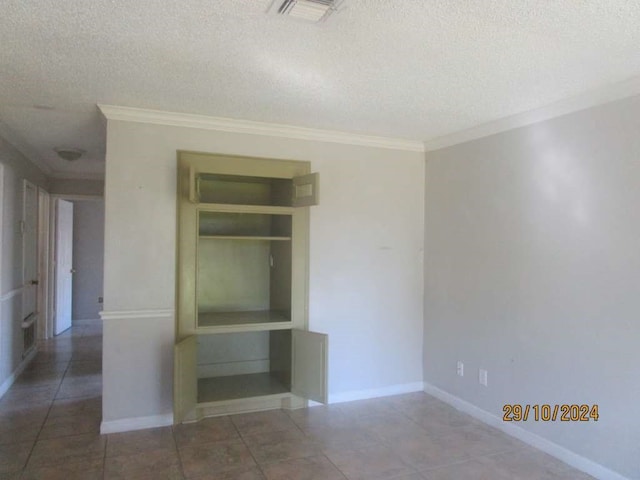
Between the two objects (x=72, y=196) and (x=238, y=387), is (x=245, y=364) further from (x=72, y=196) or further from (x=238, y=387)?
(x=72, y=196)

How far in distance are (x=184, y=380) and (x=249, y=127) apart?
1961mm

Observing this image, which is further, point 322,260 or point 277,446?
point 322,260

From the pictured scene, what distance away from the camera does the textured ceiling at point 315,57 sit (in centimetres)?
182

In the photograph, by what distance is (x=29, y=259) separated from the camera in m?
5.05

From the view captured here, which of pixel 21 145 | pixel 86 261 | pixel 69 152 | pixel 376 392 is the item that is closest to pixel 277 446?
pixel 376 392

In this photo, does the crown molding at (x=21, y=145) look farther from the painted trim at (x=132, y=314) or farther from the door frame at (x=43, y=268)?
the painted trim at (x=132, y=314)

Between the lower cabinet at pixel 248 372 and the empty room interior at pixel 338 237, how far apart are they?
0.03 m

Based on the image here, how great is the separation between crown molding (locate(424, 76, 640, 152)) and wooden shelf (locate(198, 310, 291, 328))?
207 cm

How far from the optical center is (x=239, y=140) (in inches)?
140

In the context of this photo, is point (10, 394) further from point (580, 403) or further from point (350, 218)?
point (580, 403)

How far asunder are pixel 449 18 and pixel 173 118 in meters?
2.19

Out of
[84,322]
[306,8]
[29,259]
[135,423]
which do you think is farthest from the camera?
[84,322]

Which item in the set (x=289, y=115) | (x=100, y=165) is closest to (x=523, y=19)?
(x=289, y=115)

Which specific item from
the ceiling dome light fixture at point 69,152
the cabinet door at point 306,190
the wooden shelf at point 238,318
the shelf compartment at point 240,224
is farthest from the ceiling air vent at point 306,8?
the ceiling dome light fixture at point 69,152
